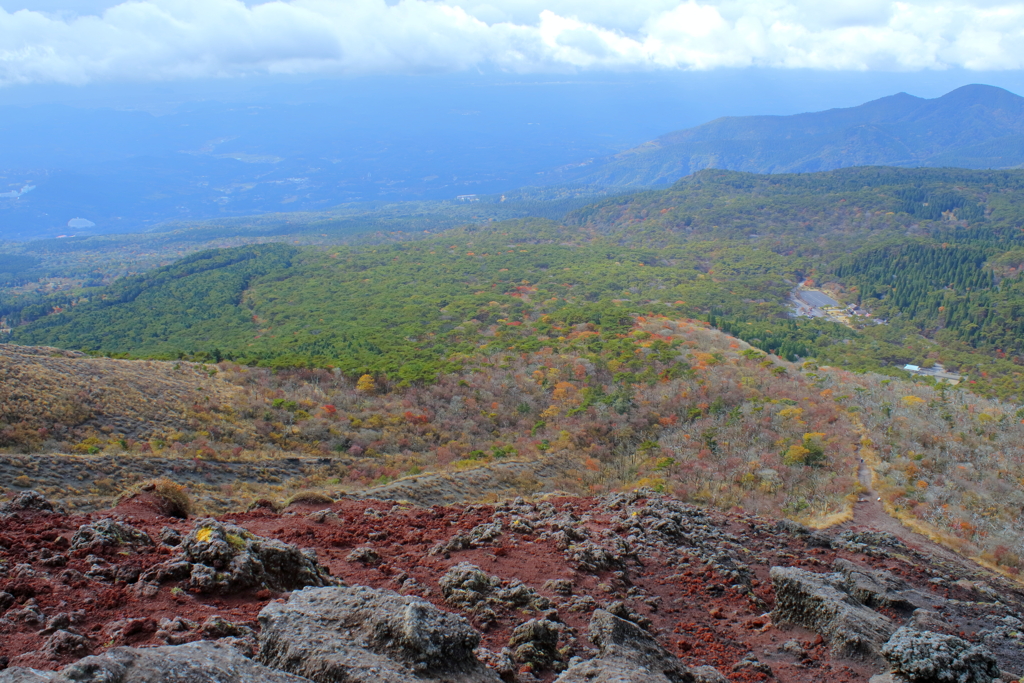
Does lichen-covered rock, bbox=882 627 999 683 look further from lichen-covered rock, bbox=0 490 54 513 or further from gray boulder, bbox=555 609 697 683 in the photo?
lichen-covered rock, bbox=0 490 54 513

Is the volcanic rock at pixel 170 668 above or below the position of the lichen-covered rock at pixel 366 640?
above

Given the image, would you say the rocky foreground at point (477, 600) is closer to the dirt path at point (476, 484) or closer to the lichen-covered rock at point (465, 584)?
the lichen-covered rock at point (465, 584)

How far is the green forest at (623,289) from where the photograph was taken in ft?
160

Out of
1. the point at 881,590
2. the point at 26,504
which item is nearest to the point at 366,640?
the point at 26,504

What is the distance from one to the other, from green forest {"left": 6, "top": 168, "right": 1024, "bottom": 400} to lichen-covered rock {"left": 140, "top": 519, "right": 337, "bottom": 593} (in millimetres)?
23969

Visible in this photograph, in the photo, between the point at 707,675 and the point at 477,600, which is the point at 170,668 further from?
the point at 707,675

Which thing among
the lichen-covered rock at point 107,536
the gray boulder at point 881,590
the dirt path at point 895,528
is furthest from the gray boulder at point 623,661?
the dirt path at point 895,528

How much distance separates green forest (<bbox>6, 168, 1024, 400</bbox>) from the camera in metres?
48.9

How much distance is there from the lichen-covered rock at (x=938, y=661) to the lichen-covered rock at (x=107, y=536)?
914 centimetres

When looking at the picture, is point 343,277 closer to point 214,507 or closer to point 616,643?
point 214,507

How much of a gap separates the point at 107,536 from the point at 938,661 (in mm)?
9721

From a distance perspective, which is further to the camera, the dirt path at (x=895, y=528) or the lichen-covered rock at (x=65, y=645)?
the dirt path at (x=895, y=528)

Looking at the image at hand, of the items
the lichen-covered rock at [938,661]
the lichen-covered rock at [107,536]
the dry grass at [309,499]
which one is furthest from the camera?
the dry grass at [309,499]

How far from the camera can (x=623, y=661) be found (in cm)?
578
